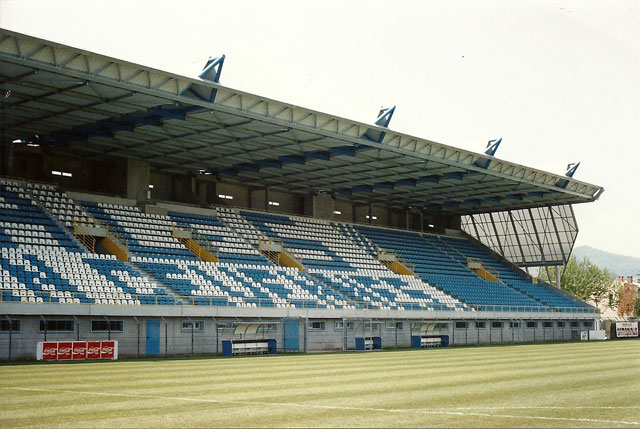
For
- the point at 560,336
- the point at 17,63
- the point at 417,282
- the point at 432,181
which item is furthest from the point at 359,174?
the point at 17,63

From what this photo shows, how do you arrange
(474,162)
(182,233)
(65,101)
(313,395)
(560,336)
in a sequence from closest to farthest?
(313,395)
(65,101)
(182,233)
(474,162)
(560,336)

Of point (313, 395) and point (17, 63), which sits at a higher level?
point (17, 63)

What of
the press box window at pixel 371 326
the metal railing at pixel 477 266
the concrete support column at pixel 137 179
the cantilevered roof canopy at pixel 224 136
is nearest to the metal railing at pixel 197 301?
the press box window at pixel 371 326

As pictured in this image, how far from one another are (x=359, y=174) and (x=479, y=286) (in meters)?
17.0

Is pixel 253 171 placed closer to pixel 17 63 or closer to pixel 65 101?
pixel 65 101

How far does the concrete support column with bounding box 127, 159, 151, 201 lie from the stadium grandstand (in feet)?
0.39

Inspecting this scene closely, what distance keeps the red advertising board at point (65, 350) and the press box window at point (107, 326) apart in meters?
2.55

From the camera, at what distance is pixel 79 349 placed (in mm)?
33812

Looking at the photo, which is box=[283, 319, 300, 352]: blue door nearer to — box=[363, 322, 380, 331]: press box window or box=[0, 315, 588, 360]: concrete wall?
box=[0, 315, 588, 360]: concrete wall

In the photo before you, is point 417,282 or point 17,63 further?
point 417,282

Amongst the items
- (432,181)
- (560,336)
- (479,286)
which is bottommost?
(560,336)

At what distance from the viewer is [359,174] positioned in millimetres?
57781

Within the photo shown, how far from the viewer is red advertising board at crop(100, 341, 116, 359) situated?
3494 centimetres

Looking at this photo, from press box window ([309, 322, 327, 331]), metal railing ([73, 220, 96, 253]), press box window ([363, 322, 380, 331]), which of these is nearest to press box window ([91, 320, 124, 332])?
metal railing ([73, 220, 96, 253])
